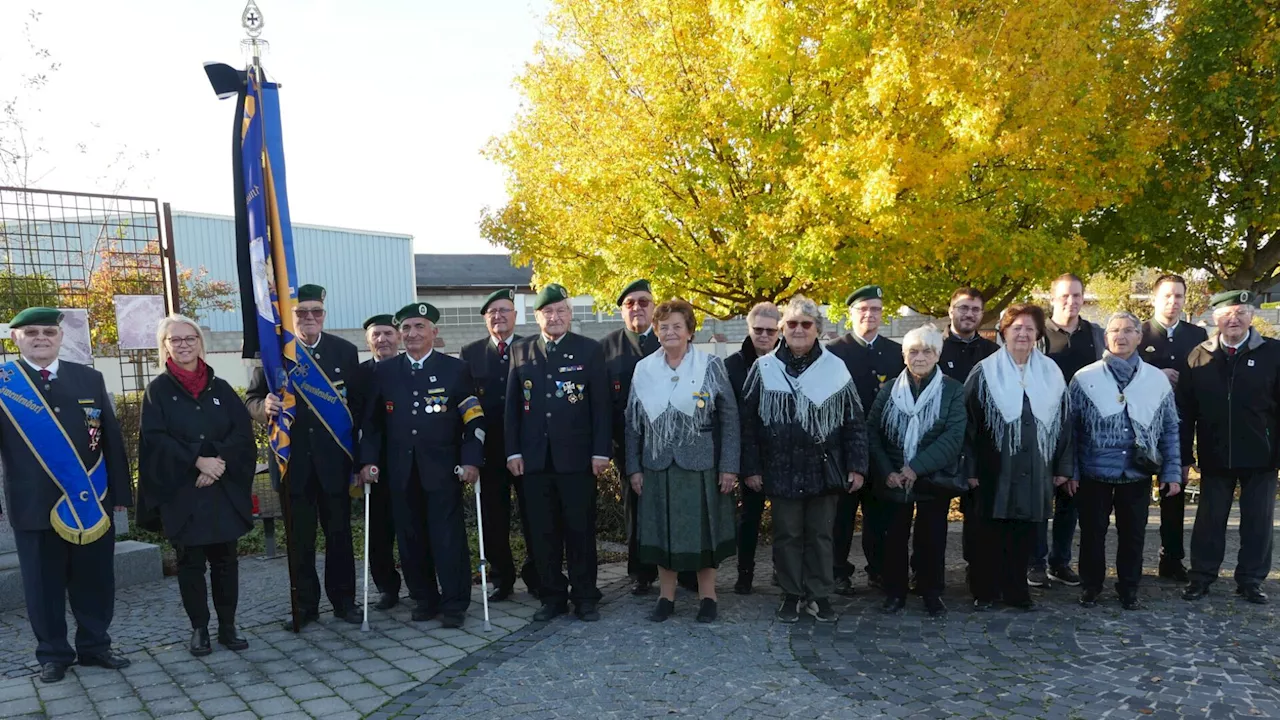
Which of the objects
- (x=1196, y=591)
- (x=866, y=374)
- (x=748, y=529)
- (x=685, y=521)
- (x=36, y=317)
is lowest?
(x=1196, y=591)

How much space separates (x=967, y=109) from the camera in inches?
332

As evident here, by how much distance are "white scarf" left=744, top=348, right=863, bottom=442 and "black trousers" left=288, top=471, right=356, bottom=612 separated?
273cm

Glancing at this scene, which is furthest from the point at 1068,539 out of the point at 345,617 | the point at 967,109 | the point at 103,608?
the point at 103,608

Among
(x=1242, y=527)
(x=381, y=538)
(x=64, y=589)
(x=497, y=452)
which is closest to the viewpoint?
(x=64, y=589)

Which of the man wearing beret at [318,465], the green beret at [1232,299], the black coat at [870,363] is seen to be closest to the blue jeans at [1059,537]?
the black coat at [870,363]

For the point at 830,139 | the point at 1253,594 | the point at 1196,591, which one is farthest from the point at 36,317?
the point at 830,139

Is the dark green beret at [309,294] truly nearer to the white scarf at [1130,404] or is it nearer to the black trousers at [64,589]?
the black trousers at [64,589]

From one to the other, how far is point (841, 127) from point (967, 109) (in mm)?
1316

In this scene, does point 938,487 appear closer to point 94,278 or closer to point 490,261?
point 94,278

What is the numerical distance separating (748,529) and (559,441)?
5.04 feet

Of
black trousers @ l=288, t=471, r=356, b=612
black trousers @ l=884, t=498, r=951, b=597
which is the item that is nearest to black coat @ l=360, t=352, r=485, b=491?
black trousers @ l=288, t=471, r=356, b=612

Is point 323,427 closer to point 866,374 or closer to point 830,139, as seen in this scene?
point 866,374

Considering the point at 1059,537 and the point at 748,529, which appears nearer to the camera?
the point at 748,529

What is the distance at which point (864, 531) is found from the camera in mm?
6062
